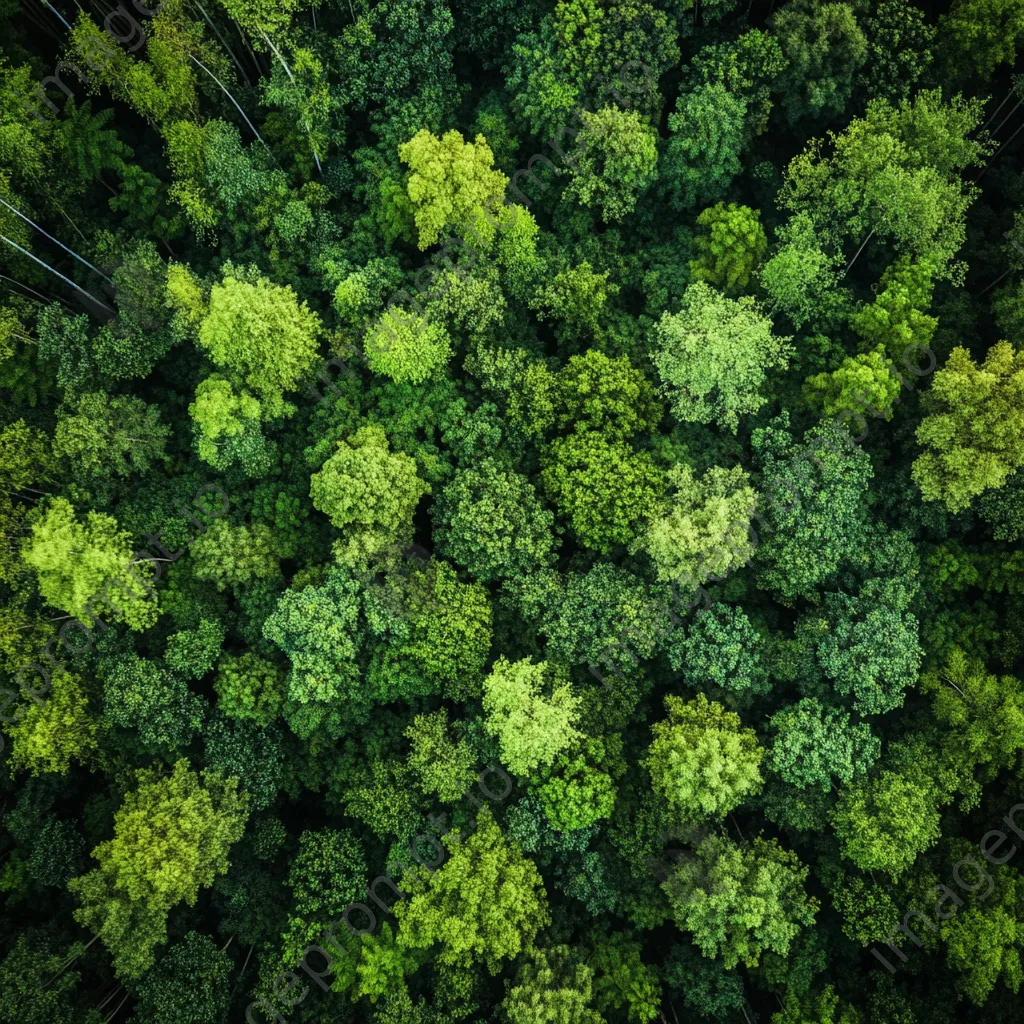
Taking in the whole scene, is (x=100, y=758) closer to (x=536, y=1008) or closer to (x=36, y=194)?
(x=536, y=1008)

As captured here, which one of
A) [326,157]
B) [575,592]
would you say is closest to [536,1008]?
[575,592]

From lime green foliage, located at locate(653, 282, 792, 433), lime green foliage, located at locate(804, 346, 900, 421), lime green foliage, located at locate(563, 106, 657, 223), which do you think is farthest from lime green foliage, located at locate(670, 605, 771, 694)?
lime green foliage, located at locate(563, 106, 657, 223)

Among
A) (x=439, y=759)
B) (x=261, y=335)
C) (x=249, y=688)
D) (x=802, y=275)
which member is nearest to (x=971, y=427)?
(x=802, y=275)

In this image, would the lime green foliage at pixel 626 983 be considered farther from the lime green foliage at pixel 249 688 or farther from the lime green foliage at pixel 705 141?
the lime green foliage at pixel 705 141

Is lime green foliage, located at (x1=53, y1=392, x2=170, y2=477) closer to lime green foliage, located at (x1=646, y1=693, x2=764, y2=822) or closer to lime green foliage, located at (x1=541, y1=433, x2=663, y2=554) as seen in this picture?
lime green foliage, located at (x1=541, y1=433, x2=663, y2=554)

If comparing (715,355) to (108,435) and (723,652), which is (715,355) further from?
(108,435)

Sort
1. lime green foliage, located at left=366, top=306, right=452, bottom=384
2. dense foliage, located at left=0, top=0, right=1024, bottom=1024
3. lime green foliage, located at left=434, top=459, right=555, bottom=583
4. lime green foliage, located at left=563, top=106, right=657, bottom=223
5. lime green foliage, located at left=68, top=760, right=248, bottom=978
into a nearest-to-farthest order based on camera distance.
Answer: lime green foliage, located at left=68, top=760, right=248, bottom=978
dense foliage, located at left=0, top=0, right=1024, bottom=1024
lime green foliage, located at left=434, top=459, right=555, bottom=583
lime green foliage, located at left=366, top=306, right=452, bottom=384
lime green foliage, located at left=563, top=106, right=657, bottom=223
